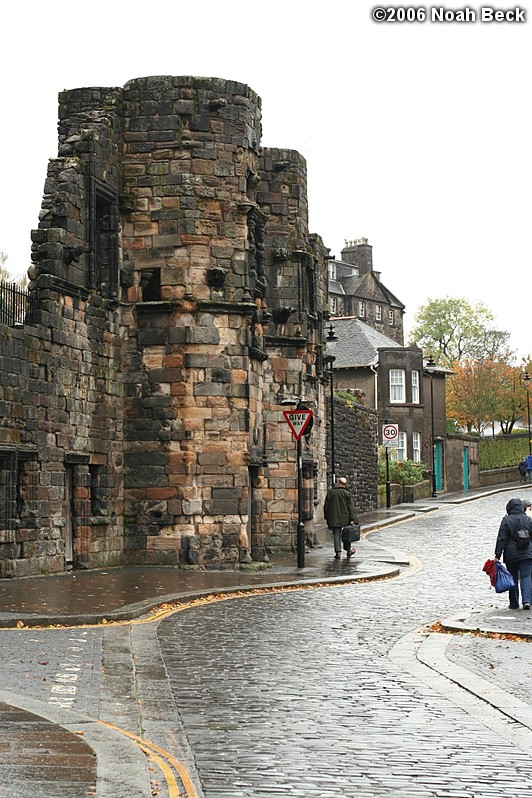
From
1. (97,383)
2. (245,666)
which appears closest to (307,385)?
(97,383)

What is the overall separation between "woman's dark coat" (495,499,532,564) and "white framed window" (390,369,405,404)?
1828 inches

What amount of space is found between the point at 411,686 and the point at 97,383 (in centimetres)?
1511

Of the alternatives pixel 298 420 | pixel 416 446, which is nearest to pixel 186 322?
pixel 298 420

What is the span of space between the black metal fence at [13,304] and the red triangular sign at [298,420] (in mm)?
5955

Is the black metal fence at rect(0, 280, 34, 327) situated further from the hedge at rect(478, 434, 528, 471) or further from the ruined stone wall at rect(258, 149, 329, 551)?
the hedge at rect(478, 434, 528, 471)

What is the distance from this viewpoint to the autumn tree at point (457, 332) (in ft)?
345

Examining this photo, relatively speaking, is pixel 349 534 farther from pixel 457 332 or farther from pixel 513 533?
pixel 457 332

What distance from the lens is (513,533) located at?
1819 centimetres

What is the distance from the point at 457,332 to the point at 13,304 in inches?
3459

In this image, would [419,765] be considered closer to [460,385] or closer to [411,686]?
[411,686]

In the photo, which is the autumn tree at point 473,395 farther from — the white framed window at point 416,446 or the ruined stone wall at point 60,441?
the ruined stone wall at point 60,441

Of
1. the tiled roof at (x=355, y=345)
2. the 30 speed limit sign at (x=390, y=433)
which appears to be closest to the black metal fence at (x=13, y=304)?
the 30 speed limit sign at (x=390, y=433)

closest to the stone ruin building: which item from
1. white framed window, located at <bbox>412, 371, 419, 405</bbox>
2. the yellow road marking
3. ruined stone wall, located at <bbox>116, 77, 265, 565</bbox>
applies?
ruined stone wall, located at <bbox>116, 77, 265, 565</bbox>

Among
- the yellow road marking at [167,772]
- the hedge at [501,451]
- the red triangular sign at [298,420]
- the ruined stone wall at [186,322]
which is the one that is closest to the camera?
the yellow road marking at [167,772]
